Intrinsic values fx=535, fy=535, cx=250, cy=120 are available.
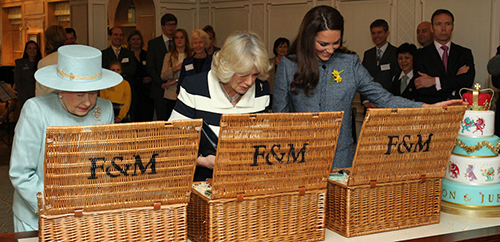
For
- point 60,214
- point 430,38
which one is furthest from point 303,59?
point 430,38

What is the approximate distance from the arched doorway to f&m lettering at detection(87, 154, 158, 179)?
28.3 feet

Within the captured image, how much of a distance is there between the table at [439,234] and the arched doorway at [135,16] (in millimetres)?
8432

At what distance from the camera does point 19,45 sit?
13.7 m

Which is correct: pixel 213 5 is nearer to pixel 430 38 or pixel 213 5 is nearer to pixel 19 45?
pixel 430 38

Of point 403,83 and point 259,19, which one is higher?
point 259,19

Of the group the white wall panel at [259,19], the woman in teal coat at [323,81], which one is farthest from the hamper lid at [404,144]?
the white wall panel at [259,19]

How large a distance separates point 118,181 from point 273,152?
48cm

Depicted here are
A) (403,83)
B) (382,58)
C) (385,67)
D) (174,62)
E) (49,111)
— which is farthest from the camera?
(174,62)

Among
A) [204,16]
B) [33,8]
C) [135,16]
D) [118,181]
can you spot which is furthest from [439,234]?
[33,8]

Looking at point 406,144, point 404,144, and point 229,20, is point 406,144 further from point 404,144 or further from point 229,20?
point 229,20

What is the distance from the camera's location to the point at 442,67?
15.5ft

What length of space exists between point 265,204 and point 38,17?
40.3 feet

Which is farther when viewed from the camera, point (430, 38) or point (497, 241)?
point (430, 38)

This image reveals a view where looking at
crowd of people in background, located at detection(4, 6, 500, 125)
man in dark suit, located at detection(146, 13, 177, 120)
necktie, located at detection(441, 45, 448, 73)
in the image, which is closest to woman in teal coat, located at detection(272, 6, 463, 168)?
crowd of people in background, located at detection(4, 6, 500, 125)
